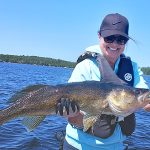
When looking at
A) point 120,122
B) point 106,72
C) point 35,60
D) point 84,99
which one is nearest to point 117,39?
point 106,72

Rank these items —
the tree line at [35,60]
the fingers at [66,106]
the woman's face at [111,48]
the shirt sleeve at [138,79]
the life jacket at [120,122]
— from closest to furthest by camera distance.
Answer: the fingers at [66,106], the life jacket at [120,122], the woman's face at [111,48], the shirt sleeve at [138,79], the tree line at [35,60]

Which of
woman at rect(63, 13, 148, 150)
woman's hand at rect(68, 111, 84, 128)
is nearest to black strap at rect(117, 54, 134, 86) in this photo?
woman at rect(63, 13, 148, 150)

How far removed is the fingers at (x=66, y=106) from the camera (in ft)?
17.3

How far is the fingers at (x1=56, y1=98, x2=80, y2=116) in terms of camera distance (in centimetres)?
527

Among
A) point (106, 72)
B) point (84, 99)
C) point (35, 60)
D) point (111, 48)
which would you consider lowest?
point (35, 60)

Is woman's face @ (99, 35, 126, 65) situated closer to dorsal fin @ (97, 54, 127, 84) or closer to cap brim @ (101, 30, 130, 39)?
cap brim @ (101, 30, 130, 39)

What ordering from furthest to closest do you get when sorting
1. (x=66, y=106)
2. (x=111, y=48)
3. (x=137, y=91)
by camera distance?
(x=111, y=48), (x=137, y=91), (x=66, y=106)

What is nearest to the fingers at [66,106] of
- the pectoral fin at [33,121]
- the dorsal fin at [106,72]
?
the pectoral fin at [33,121]

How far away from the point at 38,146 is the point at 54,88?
7.18 m

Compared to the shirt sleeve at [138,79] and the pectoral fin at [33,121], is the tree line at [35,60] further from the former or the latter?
the pectoral fin at [33,121]

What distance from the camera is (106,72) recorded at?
219 inches

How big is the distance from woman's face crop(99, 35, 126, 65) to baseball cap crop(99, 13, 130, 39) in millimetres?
88

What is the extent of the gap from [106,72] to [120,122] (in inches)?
31.8

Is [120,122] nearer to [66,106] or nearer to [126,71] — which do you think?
[126,71]
